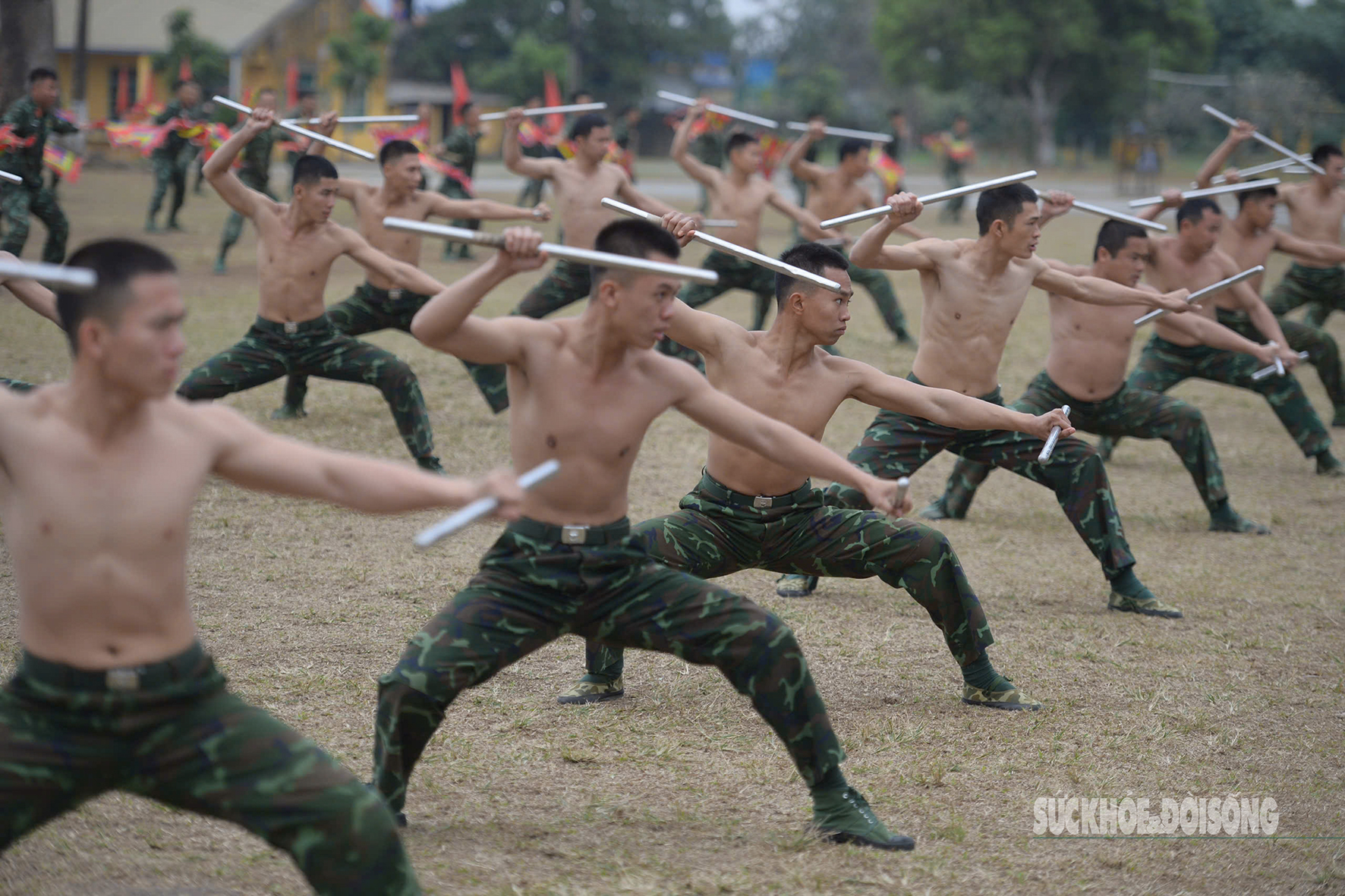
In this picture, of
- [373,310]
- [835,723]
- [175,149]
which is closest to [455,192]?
[175,149]

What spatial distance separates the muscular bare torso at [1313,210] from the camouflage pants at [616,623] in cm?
873

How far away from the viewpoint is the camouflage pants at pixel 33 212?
1230 centimetres

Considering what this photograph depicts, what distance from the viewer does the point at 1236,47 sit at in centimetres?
5312

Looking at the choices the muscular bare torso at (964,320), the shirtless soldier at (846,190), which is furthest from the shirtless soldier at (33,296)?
the shirtless soldier at (846,190)

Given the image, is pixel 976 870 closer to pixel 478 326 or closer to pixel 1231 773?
pixel 1231 773

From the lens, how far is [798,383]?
5047 mm

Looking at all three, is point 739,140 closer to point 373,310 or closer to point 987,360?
point 373,310

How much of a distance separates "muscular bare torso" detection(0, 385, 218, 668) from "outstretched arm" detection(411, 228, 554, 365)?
34.9 inches

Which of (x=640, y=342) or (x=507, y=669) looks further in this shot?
(x=507, y=669)

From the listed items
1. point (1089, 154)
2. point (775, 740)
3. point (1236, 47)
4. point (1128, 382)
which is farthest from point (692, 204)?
point (1236, 47)

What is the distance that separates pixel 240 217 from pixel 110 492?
1479 centimetres

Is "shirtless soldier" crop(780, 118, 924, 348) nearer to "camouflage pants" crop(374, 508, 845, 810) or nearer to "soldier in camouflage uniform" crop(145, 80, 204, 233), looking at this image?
"soldier in camouflage uniform" crop(145, 80, 204, 233)

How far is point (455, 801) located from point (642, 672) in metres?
1.39

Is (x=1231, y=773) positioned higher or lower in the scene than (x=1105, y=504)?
lower
